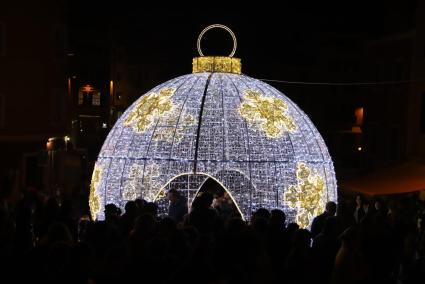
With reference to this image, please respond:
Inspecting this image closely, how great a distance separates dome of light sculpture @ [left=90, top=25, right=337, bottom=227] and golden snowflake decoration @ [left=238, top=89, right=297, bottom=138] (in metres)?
0.02

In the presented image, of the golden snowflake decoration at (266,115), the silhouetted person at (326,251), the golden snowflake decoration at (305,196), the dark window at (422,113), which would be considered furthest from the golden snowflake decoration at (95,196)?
the dark window at (422,113)

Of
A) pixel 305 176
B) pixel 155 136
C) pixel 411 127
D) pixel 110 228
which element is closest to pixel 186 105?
pixel 155 136

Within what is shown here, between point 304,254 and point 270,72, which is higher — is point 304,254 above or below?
below

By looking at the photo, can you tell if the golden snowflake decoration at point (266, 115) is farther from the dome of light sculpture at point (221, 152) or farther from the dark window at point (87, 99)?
the dark window at point (87, 99)

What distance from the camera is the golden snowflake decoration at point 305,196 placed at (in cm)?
1545

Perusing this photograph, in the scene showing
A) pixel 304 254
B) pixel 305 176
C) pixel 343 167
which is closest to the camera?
pixel 304 254

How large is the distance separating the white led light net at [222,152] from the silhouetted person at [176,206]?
0.92 meters

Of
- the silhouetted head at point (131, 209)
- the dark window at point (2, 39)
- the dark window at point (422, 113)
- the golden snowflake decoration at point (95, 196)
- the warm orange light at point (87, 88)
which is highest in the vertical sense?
the dark window at point (2, 39)

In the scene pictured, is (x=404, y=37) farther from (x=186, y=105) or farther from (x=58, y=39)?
(x=186, y=105)

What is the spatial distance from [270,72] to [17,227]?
39.1 m

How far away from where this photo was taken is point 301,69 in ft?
167

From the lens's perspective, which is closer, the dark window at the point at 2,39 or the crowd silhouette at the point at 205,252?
the crowd silhouette at the point at 205,252

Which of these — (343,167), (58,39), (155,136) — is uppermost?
(58,39)

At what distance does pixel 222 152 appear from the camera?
15617 mm
